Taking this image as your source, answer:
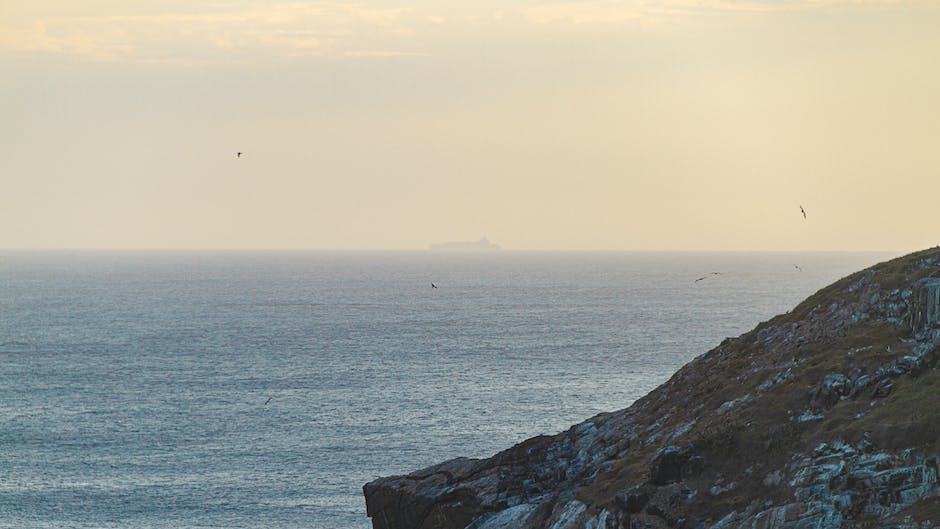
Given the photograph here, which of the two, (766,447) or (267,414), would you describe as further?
(267,414)

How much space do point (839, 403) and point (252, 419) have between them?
93.0 m

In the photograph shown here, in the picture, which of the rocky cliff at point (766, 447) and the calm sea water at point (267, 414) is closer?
the rocky cliff at point (766, 447)

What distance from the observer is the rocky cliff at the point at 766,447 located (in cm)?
3425

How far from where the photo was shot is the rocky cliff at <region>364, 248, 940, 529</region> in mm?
34250

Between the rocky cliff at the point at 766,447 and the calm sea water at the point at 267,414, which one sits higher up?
the rocky cliff at the point at 766,447

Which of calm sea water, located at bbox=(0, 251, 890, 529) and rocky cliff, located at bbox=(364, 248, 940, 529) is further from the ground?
rocky cliff, located at bbox=(364, 248, 940, 529)

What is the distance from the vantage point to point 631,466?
4288 cm

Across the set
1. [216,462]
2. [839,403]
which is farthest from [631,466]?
[216,462]

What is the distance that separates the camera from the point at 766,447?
38.6 meters

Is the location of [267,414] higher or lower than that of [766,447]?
lower

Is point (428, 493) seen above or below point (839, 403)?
below

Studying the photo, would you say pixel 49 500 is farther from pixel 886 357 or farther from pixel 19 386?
pixel 886 357

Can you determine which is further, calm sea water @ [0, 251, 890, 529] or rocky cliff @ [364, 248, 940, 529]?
calm sea water @ [0, 251, 890, 529]

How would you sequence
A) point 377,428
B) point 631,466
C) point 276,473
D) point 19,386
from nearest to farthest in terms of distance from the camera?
1. point 631,466
2. point 276,473
3. point 377,428
4. point 19,386
